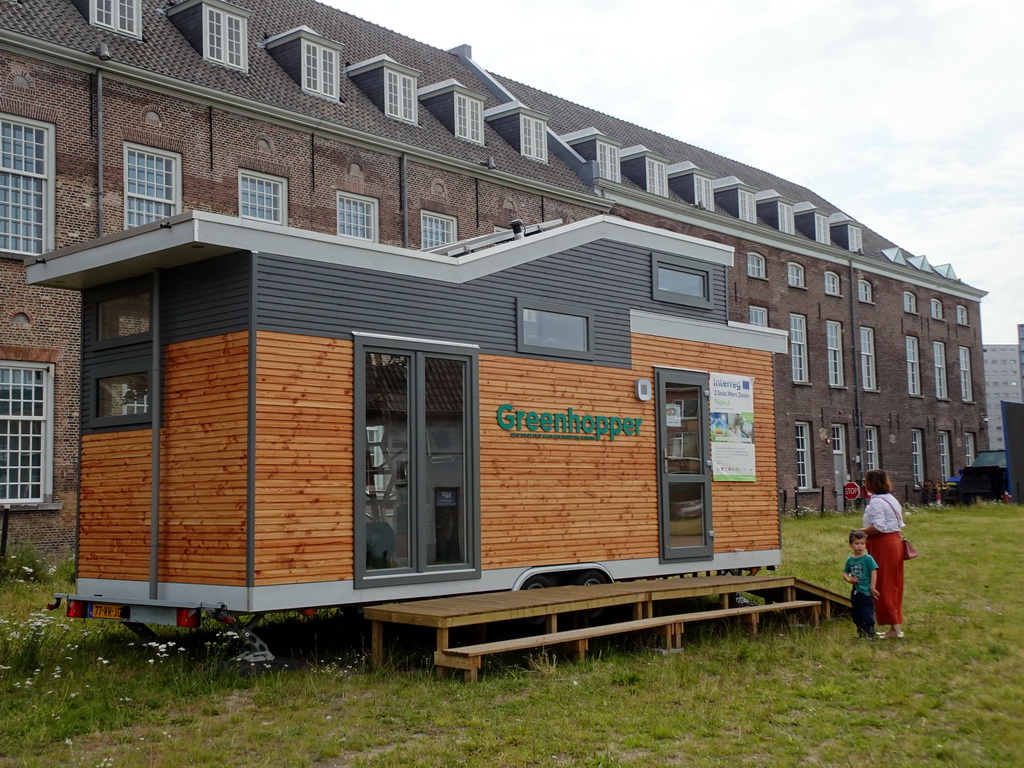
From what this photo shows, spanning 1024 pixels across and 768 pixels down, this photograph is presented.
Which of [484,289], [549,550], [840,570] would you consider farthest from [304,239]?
[840,570]

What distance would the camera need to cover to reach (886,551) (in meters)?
11.2

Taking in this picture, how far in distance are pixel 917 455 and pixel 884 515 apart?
1457 inches

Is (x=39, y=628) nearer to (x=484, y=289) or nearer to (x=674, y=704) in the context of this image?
(x=484, y=289)

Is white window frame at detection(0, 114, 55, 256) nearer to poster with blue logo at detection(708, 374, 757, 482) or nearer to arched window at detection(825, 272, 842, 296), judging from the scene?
poster with blue logo at detection(708, 374, 757, 482)

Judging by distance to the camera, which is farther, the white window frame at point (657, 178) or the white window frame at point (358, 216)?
the white window frame at point (657, 178)

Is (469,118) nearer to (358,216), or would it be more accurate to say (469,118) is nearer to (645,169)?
(358,216)

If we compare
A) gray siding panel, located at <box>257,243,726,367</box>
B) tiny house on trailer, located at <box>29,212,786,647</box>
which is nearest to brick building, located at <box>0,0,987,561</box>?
tiny house on trailer, located at <box>29,212,786,647</box>

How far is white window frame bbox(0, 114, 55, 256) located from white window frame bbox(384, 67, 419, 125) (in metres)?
9.64

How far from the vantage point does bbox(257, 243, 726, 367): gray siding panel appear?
30.8ft

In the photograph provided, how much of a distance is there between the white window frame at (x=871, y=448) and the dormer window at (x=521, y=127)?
60.7 ft

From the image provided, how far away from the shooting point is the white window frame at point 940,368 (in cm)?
4766

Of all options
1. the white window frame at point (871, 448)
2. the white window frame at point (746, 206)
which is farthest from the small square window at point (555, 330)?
the white window frame at point (871, 448)

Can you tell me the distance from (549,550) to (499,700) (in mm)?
3326

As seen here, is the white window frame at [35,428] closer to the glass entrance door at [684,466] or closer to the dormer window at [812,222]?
the glass entrance door at [684,466]
